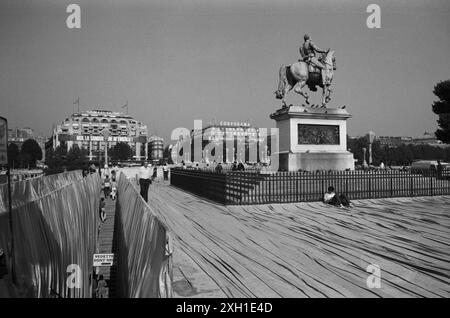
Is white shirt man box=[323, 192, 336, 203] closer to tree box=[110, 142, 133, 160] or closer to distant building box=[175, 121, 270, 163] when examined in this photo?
distant building box=[175, 121, 270, 163]

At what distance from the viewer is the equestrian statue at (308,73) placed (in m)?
24.8

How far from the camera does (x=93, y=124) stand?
161 meters

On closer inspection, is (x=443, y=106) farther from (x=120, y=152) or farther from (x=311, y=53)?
(x=120, y=152)

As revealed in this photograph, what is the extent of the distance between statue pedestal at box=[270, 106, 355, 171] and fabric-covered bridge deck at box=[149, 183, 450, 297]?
365 inches

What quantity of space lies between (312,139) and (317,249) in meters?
16.7

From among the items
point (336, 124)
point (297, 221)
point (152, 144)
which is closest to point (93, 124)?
point (152, 144)

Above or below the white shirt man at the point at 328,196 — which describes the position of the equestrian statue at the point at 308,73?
above

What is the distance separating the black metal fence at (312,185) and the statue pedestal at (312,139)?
16.6ft

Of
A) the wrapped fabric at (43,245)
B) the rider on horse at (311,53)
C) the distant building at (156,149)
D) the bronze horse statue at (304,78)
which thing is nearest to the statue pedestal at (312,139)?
the bronze horse statue at (304,78)

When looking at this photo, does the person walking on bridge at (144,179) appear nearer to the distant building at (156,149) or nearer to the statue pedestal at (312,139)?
the statue pedestal at (312,139)

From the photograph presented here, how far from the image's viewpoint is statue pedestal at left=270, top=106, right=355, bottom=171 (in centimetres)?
2255

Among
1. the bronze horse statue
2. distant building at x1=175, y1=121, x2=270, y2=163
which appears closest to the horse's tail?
the bronze horse statue

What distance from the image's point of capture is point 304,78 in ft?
81.5

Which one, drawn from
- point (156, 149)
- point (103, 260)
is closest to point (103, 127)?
point (156, 149)
